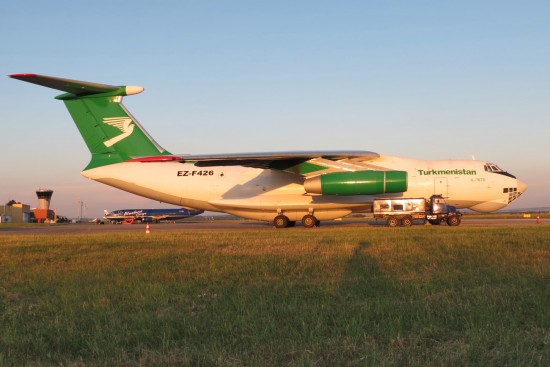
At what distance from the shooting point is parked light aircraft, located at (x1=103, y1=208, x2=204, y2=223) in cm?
7594

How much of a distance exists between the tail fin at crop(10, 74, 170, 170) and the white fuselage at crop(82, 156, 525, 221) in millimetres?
681

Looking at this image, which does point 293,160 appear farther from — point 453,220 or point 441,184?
point 453,220

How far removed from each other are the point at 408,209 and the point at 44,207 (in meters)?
85.4

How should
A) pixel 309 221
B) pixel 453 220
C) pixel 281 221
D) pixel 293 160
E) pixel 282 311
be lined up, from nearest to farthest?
pixel 282 311 < pixel 293 160 < pixel 309 221 < pixel 453 220 < pixel 281 221

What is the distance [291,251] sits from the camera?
498 inches

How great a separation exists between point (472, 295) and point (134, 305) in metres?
3.95

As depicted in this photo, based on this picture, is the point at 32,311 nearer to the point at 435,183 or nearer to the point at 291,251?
the point at 291,251

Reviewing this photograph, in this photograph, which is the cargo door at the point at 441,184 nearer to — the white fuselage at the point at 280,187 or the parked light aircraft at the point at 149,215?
the white fuselage at the point at 280,187

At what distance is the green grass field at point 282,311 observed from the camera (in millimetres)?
4430

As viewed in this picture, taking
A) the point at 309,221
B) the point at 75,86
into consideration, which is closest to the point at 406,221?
the point at 309,221

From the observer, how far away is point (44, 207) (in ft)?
321

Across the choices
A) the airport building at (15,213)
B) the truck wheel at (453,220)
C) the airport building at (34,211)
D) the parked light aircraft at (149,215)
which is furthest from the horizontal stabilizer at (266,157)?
the airport building at (34,211)

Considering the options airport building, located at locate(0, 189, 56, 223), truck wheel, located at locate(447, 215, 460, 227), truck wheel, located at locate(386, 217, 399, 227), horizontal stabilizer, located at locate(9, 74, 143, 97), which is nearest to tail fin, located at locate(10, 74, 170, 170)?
horizontal stabilizer, located at locate(9, 74, 143, 97)

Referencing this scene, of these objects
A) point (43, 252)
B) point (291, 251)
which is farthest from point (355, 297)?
point (43, 252)
